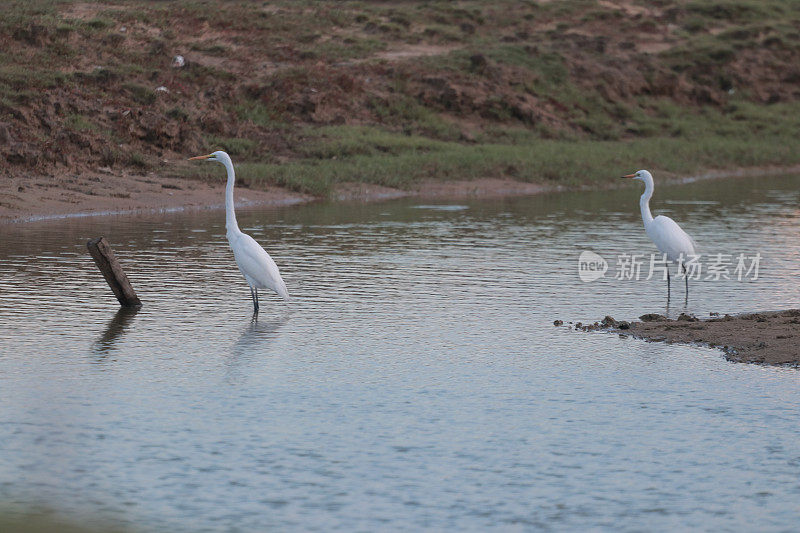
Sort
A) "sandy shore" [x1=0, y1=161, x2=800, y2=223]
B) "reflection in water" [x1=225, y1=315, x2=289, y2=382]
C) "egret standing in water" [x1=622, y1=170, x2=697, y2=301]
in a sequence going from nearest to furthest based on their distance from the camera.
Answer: "reflection in water" [x1=225, y1=315, x2=289, y2=382], "egret standing in water" [x1=622, y1=170, x2=697, y2=301], "sandy shore" [x1=0, y1=161, x2=800, y2=223]

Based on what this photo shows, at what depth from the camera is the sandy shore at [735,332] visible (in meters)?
9.63

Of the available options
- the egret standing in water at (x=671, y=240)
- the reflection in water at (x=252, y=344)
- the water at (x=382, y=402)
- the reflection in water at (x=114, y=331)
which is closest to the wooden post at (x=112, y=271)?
the reflection in water at (x=114, y=331)

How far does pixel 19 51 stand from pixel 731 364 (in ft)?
73.1

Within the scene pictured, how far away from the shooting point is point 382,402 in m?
8.35

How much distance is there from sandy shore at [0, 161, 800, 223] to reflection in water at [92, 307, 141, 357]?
758cm

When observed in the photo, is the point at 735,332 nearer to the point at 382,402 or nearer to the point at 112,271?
the point at 382,402

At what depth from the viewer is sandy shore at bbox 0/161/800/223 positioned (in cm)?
1942

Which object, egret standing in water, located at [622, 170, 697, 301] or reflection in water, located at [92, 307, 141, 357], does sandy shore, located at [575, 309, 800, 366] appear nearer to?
egret standing in water, located at [622, 170, 697, 301]

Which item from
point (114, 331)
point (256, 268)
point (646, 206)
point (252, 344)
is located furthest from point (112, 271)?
point (646, 206)

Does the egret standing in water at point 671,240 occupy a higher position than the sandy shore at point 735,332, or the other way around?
the egret standing in water at point 671,240

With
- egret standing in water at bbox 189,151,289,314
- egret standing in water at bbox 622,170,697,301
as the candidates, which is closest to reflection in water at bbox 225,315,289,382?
egret standing in water at bbox 189,151,289,314

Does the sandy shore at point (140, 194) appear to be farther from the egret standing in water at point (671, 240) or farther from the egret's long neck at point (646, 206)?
the egret standing in water at point (671, 240)

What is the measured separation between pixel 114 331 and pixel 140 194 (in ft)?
35.7

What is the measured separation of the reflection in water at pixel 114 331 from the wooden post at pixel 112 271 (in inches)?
3.9
